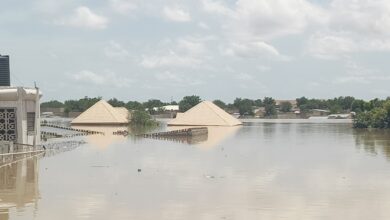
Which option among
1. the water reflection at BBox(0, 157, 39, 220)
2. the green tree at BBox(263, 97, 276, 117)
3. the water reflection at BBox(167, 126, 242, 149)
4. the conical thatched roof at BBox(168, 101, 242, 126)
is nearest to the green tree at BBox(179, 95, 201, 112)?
the green tree at BBox(263, 97, 276, 117)

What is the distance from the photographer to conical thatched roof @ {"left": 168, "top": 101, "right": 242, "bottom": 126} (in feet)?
336

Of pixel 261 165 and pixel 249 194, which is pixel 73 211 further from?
pixel 261 165

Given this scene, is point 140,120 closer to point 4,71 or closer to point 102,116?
point 102,116

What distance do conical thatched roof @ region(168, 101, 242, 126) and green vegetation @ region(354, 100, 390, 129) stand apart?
72.8 ft

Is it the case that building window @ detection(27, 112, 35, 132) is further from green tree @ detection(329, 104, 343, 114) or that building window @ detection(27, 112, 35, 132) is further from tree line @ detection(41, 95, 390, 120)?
green tree @ detection(329, 104, 343, 114)

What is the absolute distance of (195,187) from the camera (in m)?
23.7

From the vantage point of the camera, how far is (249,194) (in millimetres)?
21875

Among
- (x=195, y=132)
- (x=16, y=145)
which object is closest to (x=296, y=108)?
(x=195, y=132)

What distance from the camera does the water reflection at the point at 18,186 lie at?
1977 cm

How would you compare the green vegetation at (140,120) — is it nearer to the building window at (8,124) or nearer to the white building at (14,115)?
the white building at (14,115)

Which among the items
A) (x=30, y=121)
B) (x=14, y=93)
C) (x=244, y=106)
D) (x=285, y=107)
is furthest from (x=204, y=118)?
(x=285, y=107)

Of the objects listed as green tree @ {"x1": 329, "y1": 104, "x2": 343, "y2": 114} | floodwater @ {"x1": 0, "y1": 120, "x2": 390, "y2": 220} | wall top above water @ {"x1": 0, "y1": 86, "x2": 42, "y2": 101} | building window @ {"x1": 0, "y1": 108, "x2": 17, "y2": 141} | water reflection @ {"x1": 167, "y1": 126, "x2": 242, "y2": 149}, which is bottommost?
floodwater @ {"x1": 0, "y1": 120, "x2": 390, "y2": 220}

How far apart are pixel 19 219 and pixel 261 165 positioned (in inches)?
692

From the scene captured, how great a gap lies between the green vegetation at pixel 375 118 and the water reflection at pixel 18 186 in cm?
6145
